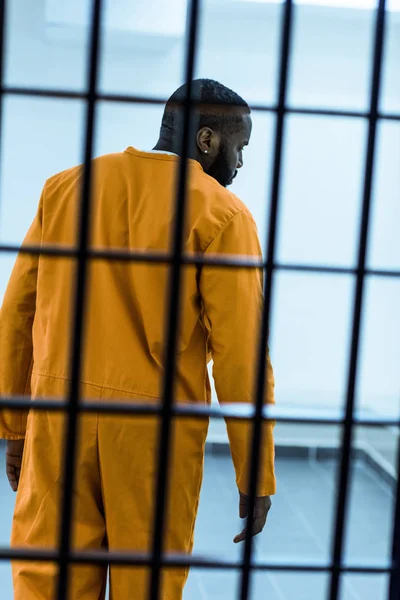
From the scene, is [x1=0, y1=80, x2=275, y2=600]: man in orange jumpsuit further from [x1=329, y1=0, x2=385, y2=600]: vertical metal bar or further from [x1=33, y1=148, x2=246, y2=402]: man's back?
[x1=329, y1=0, x2=385, y2=600]: vertical metal bar

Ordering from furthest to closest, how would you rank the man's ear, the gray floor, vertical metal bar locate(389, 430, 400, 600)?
1. the gray floor
2. the man's ear
3. vertical metal bar locate(389, 430, 400, 600)

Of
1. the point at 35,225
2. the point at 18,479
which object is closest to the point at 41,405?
the point at 35,225

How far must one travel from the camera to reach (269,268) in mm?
1062

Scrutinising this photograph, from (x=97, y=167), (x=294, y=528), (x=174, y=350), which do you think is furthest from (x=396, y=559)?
(x=294, y=528)

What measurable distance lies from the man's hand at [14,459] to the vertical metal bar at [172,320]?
1.08 metres

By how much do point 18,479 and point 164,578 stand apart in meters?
0.48

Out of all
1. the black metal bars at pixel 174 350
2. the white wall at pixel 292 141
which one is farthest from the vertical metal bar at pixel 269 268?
the white wall at pixel 292 141

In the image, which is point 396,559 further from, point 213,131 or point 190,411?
point 213,131

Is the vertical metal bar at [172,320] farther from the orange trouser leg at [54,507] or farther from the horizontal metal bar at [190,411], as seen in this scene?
the orange trouser leg at [54,507]

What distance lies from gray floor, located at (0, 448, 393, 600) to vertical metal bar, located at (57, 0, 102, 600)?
1823 millimetres

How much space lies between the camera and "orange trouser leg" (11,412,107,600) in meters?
1.87

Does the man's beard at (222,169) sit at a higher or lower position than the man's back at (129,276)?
higher

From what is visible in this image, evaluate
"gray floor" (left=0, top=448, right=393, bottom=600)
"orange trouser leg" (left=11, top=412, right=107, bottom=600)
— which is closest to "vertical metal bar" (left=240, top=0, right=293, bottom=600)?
"orange trouser leg" (left=11, top=412, right=107, bottom=600)

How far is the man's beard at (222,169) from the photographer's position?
2020 mm
